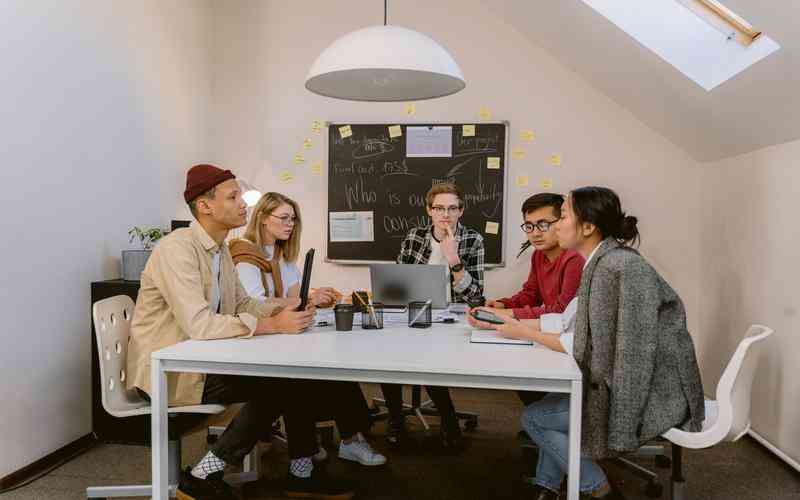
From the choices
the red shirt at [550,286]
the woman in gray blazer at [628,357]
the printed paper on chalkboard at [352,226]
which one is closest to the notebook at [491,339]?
the woman in gray blazer at [628,357]

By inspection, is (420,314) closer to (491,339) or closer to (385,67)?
(491,339)

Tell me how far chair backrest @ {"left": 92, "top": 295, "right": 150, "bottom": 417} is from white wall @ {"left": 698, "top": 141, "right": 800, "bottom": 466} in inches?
104

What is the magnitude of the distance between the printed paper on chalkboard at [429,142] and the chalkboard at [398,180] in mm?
25

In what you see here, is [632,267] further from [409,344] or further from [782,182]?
[782,182]

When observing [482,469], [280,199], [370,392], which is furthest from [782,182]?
[370,392]

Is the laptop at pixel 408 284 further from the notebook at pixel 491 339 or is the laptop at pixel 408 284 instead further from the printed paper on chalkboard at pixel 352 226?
the printed paper on chalkboard at pixel 352 226

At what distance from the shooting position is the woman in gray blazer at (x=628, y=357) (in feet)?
6.39

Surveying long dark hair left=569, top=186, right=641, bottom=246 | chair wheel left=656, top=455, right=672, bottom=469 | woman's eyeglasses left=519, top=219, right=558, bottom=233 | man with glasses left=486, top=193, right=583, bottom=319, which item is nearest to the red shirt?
man with glasses left=486, top=193, right=583, bottom=319

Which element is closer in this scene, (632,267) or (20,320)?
(632,267)

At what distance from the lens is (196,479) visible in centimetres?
228

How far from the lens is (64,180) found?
303cm

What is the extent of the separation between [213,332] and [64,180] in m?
1.37

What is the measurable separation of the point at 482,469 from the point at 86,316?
1993mm

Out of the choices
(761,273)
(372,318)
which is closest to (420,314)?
(372,318)
